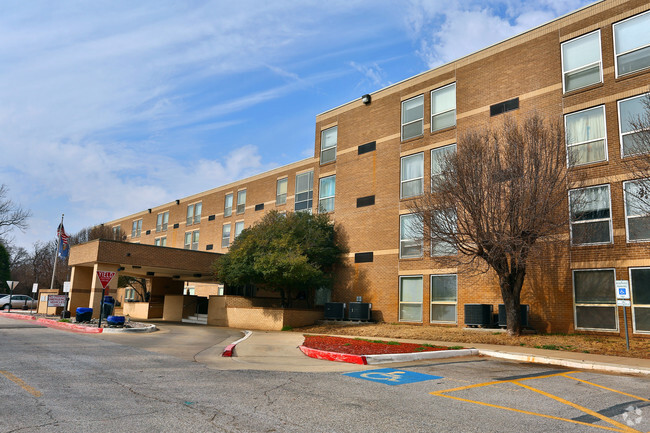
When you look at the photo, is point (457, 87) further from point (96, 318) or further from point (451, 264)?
point (96, 318)

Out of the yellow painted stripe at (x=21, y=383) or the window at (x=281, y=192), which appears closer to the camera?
the yellow painted stripe at (x=21, y=383)

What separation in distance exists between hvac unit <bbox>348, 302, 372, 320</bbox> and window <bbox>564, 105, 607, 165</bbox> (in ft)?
41.0

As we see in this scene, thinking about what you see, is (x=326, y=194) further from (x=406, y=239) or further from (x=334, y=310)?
(x=334, y=310)

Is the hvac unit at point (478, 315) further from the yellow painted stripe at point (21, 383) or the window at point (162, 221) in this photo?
the window at point (162, 221)

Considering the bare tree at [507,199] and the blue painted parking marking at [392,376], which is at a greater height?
the bare tree at [507,199]

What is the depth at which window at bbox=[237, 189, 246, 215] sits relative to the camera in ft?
149

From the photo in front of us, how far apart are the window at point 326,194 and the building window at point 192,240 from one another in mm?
23754

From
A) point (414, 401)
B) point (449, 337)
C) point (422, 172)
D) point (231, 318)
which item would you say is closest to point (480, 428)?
point (414, 401)

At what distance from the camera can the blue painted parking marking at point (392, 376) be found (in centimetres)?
974

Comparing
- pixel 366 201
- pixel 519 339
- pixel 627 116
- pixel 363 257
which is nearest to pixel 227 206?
pixel 366 201

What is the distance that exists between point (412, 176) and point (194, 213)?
3244 centimetres

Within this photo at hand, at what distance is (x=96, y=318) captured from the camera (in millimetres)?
28672

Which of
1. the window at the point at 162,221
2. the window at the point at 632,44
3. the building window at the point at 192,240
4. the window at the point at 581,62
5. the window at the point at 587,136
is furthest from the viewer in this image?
the window at the point at 162,221

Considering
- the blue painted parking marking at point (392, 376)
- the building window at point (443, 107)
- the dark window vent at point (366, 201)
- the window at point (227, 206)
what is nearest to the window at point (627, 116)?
the building window at point (443, 107)
